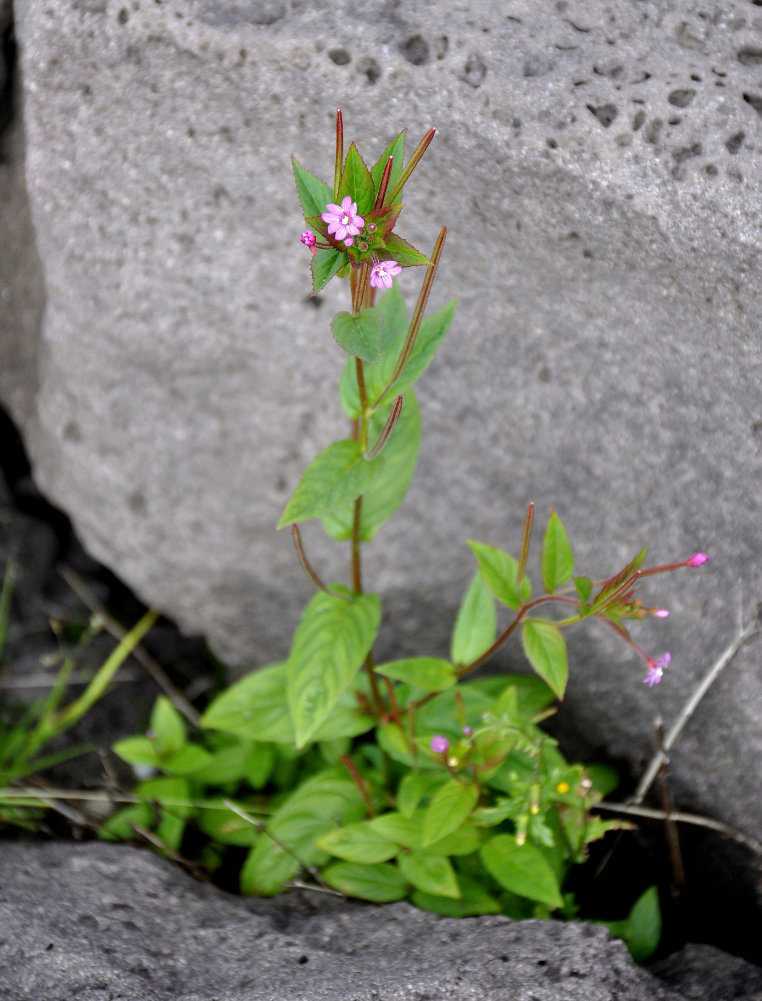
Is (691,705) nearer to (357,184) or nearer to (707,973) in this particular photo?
(707,973)

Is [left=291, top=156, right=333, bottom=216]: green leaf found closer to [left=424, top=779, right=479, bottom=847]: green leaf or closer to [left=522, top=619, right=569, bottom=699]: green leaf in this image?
[left=522, top=619, right=569, bottom=699]: green leaf

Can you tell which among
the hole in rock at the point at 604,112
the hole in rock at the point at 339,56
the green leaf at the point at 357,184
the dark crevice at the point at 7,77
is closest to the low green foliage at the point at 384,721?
the green leaf at the point at 357,184

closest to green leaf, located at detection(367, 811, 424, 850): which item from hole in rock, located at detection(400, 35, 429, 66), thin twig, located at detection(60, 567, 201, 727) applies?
thin twig, located at detection(60, 567, 201, 727)

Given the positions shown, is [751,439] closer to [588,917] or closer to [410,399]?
[410,399]

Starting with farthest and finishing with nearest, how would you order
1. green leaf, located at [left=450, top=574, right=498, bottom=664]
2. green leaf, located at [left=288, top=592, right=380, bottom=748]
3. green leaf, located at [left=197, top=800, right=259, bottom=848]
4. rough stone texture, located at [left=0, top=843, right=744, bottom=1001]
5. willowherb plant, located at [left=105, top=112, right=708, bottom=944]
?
green leaf, located at [left=197, top=800, right=259, bottom=848] → green leaf, located at [left=450, top=574, right=498, bottom=664] → green leaf, located at [left=288, top=592, right=380, bottom=748] → rough stone texture, located at [left=0, top=843, right=744, bottom=1001] → willowherb plant, located at [left=105, top=112, right=708, bottom=944]

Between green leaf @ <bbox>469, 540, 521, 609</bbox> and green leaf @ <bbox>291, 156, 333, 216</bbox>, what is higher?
green leaf @ <bbox>291, 156, 333, 216</bbox>

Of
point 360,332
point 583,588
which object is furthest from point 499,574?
point 360,332
